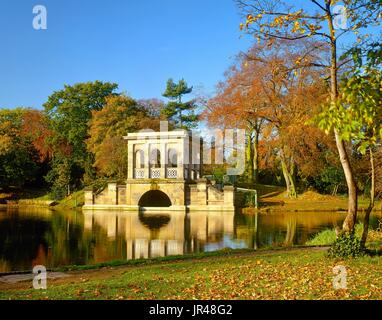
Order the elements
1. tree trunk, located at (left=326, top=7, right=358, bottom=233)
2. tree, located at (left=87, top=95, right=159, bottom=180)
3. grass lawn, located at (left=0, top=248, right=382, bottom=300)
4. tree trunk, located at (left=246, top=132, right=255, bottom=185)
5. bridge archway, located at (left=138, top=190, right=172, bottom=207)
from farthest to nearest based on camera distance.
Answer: tree trunk, located at (left=246, top=132, right=255, bottom=185)
tree, located at (left=87, top=95, right=159, bottom=180)
bridge archway, located at (left=138, top=190, right=172, bottom=207)
tree trunk, located at (left=326, top=7, right=358, bottom=233)
grass lawn, located at (left=0, top=248, right=382, bottom=300)

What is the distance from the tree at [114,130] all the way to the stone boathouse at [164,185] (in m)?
2.01

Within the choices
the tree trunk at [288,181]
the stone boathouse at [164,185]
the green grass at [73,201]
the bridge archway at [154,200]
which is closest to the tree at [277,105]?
the tree trunk at [288,181]

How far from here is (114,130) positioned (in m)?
34.6

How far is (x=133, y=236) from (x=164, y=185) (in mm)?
12734

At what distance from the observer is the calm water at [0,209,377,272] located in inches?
498

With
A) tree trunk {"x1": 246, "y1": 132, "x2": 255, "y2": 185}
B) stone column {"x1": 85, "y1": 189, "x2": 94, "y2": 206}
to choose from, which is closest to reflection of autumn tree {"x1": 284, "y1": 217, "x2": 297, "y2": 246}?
tree trunk {"x1": 246, "y1": 132, "x2": 255, "y2": 185}

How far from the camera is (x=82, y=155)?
3878 cm

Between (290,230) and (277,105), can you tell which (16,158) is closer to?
(277,105)

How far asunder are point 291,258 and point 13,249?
28.1 ft

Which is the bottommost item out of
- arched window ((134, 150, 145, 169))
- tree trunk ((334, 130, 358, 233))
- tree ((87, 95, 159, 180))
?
tree trunk ((334, 130, 358, 233))

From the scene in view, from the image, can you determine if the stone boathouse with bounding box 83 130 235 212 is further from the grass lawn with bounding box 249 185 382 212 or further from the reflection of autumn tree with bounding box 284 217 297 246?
the reflection of autumn tree with bounding box 284 217 297 246

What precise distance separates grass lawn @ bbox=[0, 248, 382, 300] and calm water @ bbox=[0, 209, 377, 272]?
3439 mm

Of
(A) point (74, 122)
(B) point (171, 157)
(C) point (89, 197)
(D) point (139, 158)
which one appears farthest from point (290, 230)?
(A) point (74, 122)
